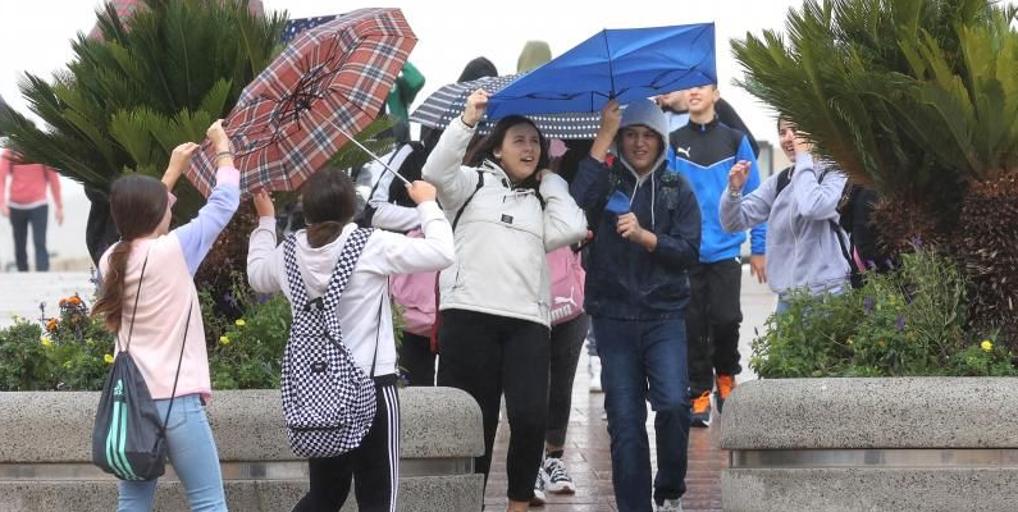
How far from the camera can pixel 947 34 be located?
796cm

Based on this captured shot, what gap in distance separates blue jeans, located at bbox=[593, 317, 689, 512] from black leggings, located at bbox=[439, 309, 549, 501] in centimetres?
29

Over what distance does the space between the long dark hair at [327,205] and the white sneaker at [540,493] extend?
2.28m

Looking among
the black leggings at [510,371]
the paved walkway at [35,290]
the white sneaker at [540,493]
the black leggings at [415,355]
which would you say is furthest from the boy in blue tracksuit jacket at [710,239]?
the paved walkway at [35,290]

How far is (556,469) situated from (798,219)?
5.96ft

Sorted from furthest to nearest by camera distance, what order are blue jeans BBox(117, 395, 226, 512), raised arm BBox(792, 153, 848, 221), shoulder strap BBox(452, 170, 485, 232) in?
raised arm BBox(792, 153, 848, 221)
shoulder strap BBox(452, 170, 485, 232)
blue jeans BBox(117, 395, 226, 512)

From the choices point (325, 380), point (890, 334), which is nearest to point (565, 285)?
point (890, 334)

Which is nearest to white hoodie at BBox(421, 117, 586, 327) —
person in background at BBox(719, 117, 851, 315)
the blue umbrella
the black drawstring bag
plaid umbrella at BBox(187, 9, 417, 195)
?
the blue umbrella

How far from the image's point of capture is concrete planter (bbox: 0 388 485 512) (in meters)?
7.34

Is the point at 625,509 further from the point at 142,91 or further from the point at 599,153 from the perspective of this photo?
the point at 142,91

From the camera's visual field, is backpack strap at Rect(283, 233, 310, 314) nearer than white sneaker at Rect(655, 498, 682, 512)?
Yes

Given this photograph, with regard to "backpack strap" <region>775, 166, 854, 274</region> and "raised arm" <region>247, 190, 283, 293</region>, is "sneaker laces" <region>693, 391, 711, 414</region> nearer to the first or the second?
"backpack strap" <region>775, 166, 854, 274</region>

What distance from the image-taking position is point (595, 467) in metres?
9.96

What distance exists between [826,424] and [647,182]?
64.7 inches

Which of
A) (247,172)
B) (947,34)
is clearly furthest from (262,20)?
(947,34)
